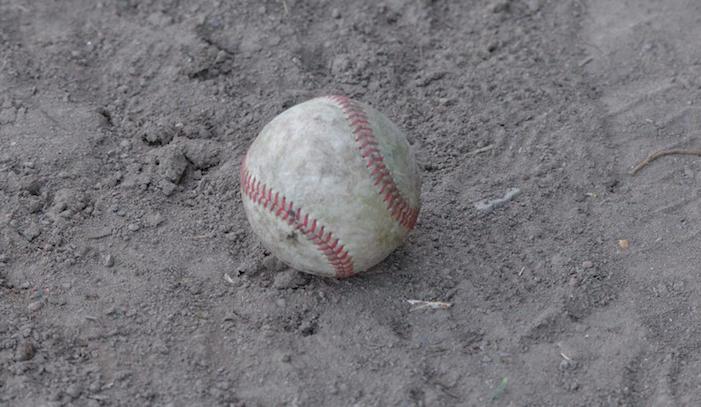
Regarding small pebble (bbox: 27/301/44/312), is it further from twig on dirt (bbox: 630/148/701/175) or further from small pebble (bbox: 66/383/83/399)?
twig on dirt (bbox: 630/148/701/175)

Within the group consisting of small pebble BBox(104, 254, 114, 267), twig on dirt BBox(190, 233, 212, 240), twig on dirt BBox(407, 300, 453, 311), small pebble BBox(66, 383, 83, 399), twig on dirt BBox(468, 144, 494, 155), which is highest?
twig on dirt BBox(468, 144, 494, 155)

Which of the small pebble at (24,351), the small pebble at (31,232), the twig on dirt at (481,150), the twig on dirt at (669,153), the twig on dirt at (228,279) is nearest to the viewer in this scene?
the small pebble at (24,351)

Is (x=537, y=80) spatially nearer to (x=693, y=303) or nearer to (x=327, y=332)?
(x=693, y=303)

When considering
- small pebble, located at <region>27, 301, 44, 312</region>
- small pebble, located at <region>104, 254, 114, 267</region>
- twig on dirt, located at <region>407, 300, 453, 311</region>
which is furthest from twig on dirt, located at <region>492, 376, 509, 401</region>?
small pebble, located at <region>27, 301, 44, 312</region>

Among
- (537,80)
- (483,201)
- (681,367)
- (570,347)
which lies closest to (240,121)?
(483,201)

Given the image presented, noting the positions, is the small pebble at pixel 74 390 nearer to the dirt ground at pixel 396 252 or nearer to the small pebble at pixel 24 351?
the dirt ground at pixel 396 252

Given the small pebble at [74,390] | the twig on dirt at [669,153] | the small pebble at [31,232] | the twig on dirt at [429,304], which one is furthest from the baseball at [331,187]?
the twig on dirt at [669,153]
